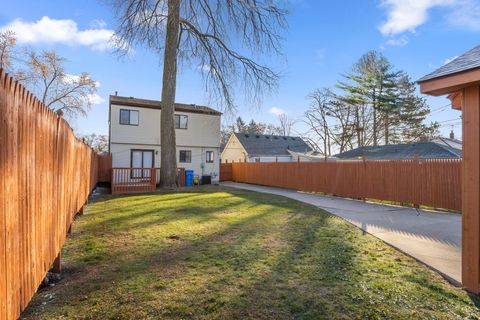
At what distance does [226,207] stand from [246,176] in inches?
492

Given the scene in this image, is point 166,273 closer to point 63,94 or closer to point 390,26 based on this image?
point 390,26

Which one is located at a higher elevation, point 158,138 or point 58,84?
point 58,84

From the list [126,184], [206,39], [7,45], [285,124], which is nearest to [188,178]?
[126,184]

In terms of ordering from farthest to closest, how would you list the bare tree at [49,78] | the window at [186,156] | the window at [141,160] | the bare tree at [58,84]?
the bare tree at [58,84] → the bare tree at [49,78] → the window at [186,156] → the window at [141,160]

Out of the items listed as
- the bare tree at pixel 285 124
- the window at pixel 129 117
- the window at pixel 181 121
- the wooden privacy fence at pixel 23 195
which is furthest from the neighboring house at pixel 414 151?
the bare tree at pixel 285 124

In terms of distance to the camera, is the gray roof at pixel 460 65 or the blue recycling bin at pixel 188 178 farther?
the blue recycling bin at pixel 188 178

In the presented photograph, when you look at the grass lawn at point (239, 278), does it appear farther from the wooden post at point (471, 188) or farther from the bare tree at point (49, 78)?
the bare tree at point (49, 78)

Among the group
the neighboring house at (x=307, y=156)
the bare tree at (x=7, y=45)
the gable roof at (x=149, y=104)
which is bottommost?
the neighboring house at (x=307, y=156)

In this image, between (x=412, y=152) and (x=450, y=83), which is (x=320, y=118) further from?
(x=450, y=83)

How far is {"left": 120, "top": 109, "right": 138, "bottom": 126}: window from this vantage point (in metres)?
18.1

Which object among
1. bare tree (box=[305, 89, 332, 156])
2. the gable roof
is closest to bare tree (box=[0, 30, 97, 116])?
the gable roof

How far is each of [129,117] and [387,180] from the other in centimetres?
1493

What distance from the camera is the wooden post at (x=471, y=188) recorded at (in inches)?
134

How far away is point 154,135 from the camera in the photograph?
19062 millimetres
